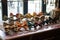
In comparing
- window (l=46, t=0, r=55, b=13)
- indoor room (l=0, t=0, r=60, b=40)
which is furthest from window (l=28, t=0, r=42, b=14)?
window (l=46, t=0, r=55, b=13)

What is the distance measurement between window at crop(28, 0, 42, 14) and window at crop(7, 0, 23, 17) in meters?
0.15

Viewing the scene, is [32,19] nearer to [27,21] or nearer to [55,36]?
[27,21]

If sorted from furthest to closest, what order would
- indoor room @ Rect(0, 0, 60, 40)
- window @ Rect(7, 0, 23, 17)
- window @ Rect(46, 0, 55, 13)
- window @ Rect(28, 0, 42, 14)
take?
window @ Rect(46, 0, 55, 13)
window @ Rect(28, 0, 42, 14)
window @ Rect(7, 0, 23, 17)
indoor room @ Rect(0, 0, 60, 40)

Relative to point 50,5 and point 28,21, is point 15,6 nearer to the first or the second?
point 28,21

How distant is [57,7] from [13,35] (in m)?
1.05

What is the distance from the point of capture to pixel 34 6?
2.30 meters

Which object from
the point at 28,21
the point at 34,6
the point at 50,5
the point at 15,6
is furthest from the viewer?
the point at 50,5

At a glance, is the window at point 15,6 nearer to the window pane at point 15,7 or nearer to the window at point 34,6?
the window pane at point 15,7

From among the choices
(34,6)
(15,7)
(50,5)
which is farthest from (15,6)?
(50,5)

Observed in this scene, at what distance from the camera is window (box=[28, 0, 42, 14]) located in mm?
2213

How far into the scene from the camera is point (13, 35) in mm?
1591

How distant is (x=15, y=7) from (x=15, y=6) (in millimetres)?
15

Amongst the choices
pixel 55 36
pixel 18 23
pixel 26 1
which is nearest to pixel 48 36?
pixel 55 36

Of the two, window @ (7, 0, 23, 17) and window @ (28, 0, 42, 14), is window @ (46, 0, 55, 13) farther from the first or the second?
window @ (7, 0, 23, 17)
